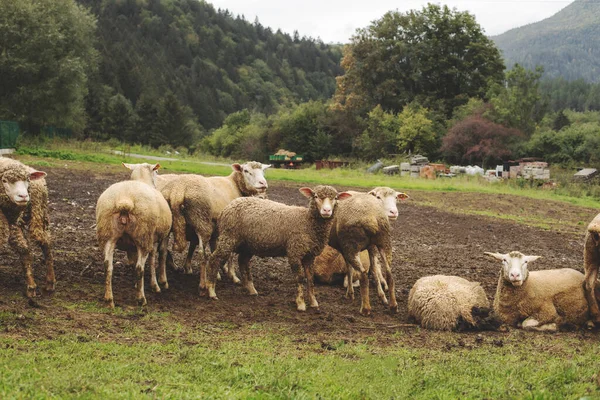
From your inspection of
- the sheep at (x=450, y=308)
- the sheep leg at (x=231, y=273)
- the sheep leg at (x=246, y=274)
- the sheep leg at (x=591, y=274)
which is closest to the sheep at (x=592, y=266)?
the sheep leg at (x=591, y=274)

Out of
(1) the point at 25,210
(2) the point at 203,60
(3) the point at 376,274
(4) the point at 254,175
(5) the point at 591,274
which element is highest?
(2) the point at 203,60

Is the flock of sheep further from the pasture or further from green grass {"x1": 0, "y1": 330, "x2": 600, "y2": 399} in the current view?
green grass {"x1": 0, "y1": 330, "x2": 600, "y2": 399}

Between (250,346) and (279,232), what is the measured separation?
2975 millimetres

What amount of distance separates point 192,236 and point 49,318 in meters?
3.83

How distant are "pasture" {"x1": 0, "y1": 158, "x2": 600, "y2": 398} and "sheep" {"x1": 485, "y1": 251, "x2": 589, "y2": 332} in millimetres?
504

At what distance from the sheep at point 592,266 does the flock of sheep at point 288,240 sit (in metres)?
0.02

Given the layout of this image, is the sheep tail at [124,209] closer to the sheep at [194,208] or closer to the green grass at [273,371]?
the sheep at [194,208]

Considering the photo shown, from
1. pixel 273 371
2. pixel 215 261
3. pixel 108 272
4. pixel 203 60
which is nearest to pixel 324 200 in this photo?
pixel 215 261

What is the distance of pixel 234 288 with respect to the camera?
10.6m

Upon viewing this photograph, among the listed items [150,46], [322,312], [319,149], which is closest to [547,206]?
[322,312]

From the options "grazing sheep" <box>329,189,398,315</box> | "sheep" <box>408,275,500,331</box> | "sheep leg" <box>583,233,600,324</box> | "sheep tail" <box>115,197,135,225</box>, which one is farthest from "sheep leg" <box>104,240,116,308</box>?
"sheep leg" <box>583,233,600,324</box>

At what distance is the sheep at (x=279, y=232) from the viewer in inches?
371

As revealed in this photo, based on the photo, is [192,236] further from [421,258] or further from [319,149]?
[319,149]

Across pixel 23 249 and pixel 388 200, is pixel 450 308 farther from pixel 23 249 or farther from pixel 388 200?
pixel 23 249
